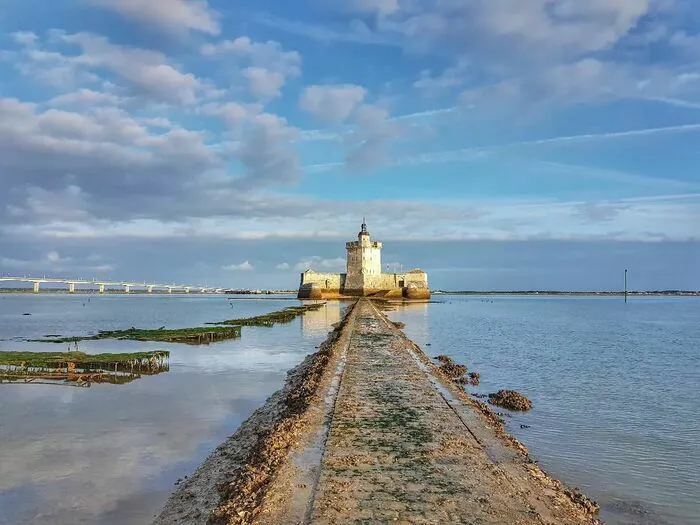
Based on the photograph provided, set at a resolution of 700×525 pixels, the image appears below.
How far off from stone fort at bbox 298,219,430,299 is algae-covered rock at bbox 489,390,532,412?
7434 centimetres

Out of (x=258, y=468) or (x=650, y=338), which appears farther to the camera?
(x=650, y=338)

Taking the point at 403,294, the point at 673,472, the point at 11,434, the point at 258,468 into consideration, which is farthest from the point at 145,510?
the point at 403,294

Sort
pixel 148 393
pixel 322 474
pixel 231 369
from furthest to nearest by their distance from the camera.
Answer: pixel 231 369
pixel 148 393
pixel 322 474

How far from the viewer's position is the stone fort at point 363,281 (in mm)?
89375

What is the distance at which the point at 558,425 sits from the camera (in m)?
11.7

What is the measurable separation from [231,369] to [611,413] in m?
11.9

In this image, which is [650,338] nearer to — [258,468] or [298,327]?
[298,327]

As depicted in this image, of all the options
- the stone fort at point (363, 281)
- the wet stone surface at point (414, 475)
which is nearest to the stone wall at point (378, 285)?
the stone fort at point (363, 281)

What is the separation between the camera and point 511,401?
1350 centimetres

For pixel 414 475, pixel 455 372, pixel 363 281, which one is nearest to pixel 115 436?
pixel 414 475

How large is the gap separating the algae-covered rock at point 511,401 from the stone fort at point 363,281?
244 ft

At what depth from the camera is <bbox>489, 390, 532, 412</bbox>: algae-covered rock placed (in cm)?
1322

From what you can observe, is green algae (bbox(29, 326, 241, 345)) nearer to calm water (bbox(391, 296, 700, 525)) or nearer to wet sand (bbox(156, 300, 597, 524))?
calm water (bbox(391, 296, 700, 525))

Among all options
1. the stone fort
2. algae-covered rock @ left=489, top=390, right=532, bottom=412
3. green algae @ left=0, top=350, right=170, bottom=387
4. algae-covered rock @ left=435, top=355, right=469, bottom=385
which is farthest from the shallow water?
the stone fort
